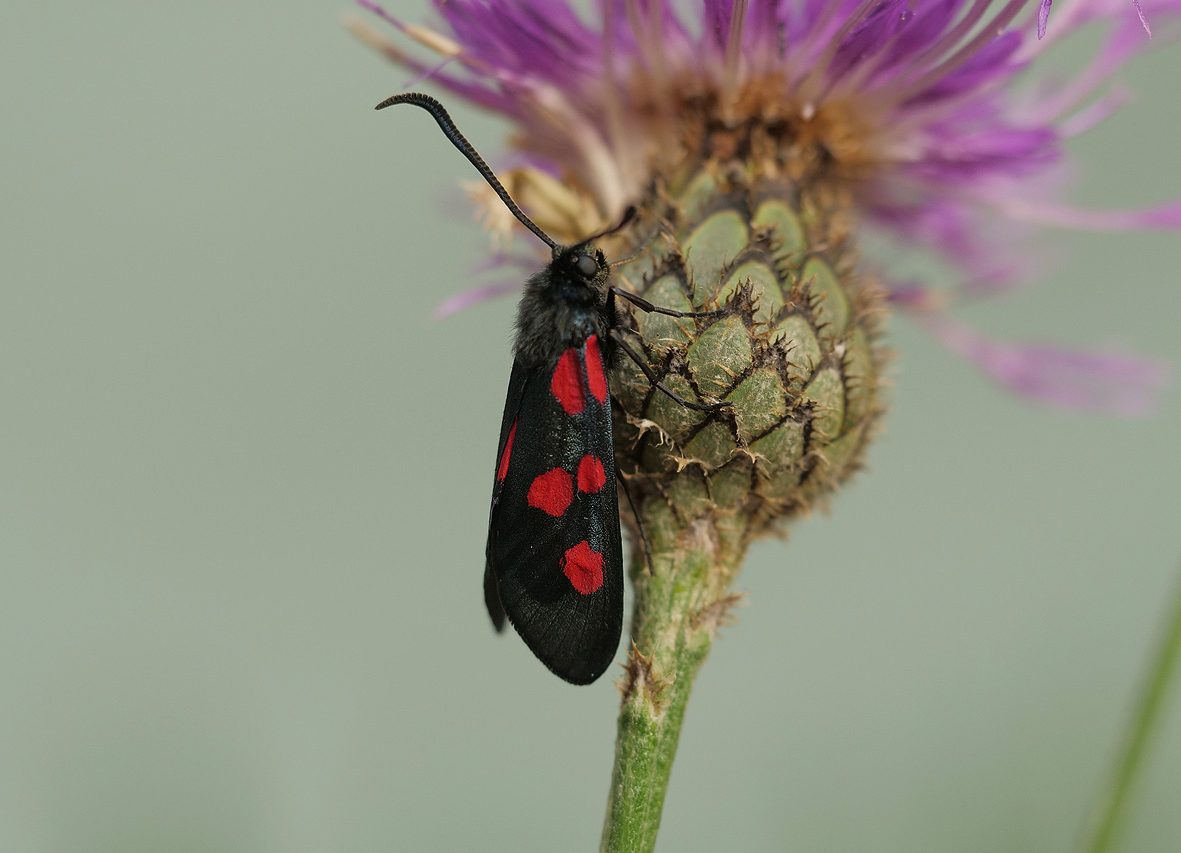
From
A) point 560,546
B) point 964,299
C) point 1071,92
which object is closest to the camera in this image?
point 560,546

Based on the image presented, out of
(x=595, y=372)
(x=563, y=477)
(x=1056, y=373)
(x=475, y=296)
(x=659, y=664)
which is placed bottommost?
(x=659, y=664)

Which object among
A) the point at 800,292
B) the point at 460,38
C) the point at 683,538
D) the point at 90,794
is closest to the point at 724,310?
the point at 800,292

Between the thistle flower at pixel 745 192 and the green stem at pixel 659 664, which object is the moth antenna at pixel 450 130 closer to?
the thistle flower at pixel 745 192

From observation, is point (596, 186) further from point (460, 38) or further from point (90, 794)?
point (90, 794)

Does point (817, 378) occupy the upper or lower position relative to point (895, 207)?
lower

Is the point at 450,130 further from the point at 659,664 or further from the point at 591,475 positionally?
the point at 659,664

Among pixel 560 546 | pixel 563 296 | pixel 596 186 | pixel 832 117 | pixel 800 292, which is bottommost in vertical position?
pixel 560 546

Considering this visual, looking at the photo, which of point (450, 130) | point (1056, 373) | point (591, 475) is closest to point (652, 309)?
point (591, 475)
